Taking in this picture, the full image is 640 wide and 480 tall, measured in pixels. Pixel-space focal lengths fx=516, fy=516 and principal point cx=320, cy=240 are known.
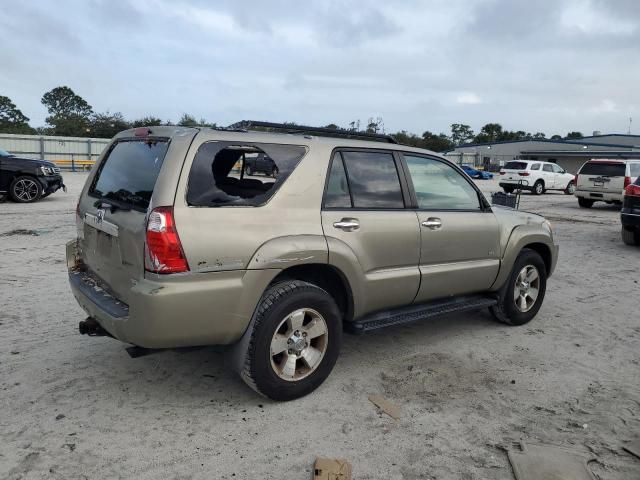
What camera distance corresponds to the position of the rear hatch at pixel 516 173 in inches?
932

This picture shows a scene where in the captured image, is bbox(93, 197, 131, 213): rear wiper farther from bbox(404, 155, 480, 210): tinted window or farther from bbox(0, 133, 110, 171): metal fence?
bbox(0, 133, 110, 171): metal fence

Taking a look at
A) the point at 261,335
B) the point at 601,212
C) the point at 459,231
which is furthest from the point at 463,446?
the point at 601,212

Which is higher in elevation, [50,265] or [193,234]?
[193,234]

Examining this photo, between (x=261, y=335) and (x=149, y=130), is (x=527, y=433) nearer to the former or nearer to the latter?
(x=261, y=335)

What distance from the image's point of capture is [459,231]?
170 inches

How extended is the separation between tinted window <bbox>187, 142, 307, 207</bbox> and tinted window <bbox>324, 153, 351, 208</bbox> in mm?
277

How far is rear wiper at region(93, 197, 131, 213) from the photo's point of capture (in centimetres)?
323

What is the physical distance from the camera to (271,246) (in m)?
3.19

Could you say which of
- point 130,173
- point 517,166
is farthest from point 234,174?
point 517,166

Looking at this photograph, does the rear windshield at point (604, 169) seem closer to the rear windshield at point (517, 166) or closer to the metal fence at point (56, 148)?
the rear windshield at point (517, 166)

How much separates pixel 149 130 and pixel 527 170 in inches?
910

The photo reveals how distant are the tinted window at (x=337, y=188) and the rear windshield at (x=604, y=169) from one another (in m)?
15.9

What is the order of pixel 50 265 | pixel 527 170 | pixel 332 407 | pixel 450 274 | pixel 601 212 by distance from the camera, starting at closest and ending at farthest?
pixel 332 407
pixel 450 274
pixel 50 265
pixel 601 212
pixel 527 170

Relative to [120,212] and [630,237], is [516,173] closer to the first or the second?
[630,237]
